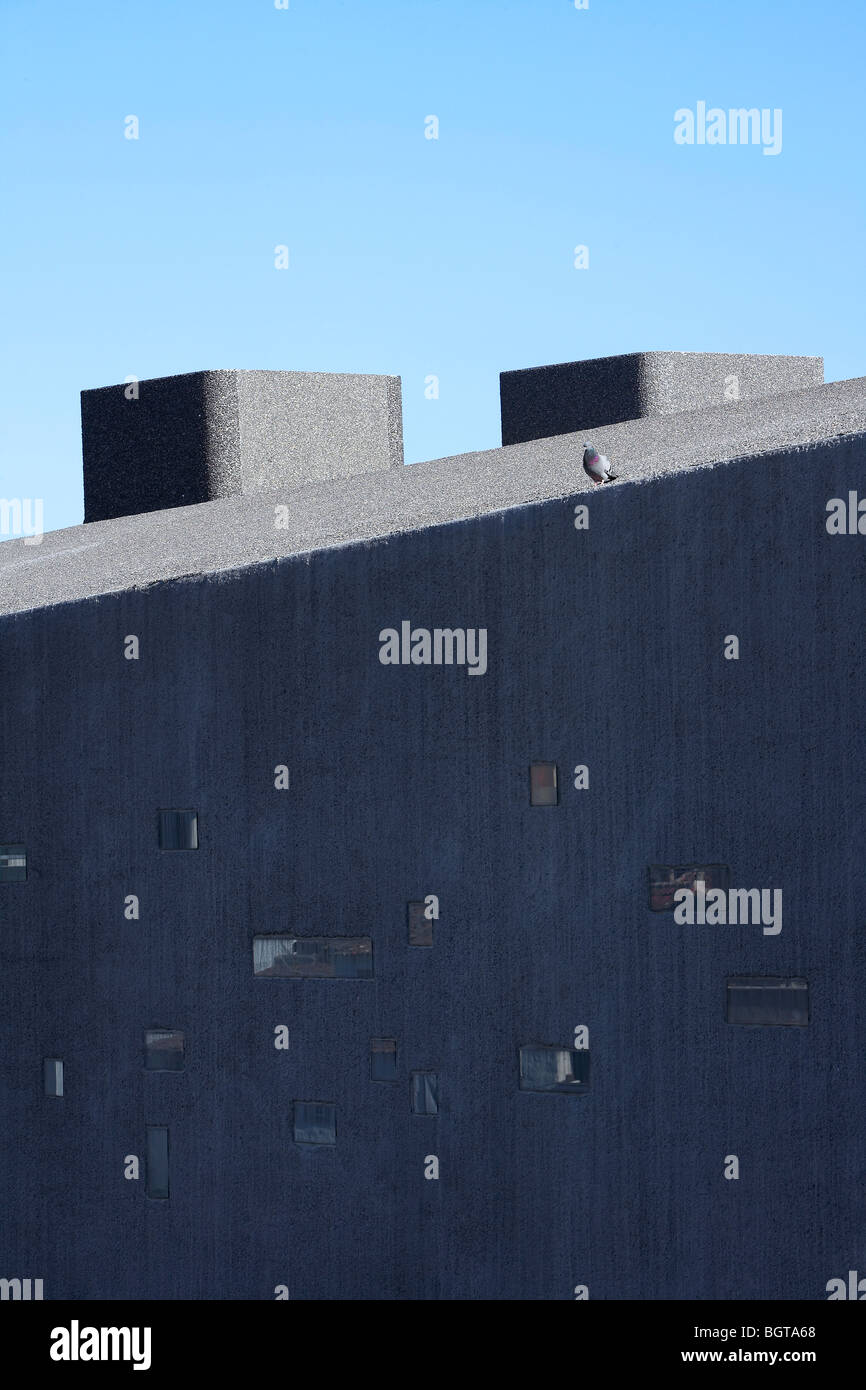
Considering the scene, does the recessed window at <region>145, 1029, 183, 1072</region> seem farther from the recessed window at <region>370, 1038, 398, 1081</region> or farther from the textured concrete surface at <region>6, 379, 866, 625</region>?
the textured concrete surface at <region>6, 379, 866, 625</region>

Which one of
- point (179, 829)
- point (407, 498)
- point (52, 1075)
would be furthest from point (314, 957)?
point (407, 498)

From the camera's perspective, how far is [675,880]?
31.4ft

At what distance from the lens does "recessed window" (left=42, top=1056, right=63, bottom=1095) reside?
1127 centimetres

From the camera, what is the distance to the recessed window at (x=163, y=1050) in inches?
429

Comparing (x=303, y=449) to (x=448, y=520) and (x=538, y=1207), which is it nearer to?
(x=448, y=520)

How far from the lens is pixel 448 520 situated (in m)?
10.4

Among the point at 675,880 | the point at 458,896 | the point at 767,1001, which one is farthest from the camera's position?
the point at 458,896

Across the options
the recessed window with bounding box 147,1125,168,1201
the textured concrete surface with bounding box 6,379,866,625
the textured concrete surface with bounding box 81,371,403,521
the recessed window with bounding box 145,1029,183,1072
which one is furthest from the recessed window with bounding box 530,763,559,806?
the textured concrete surface with bounding box 81,371,403,521

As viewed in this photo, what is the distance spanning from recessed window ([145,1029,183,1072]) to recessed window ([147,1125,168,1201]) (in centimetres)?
40

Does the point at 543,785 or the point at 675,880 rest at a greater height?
the point at 543,785

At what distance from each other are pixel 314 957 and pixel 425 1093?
44.2 inches

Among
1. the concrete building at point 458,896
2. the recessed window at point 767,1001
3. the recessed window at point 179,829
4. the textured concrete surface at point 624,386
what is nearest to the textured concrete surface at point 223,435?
the textured concrete surface at point 624,386

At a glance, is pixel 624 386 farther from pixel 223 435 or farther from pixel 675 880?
pixel 675 880
